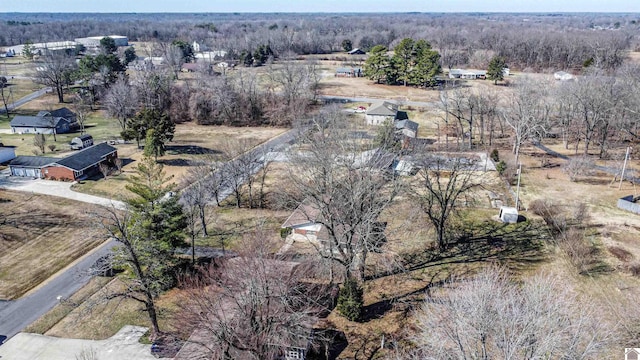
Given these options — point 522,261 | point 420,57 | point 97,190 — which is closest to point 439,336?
point 522,261

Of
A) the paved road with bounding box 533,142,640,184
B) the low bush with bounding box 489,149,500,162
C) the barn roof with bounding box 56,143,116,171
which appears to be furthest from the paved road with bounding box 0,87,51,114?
the paved road with bounding box 533,142,640,184

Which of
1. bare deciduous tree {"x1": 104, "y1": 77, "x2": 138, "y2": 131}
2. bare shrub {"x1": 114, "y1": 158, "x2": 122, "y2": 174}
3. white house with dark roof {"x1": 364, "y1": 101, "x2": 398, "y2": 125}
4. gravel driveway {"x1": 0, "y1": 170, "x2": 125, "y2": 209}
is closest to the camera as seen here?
gravel driveway {"x1": 0, "y1": 170, "x2": 125, "y2": 209}

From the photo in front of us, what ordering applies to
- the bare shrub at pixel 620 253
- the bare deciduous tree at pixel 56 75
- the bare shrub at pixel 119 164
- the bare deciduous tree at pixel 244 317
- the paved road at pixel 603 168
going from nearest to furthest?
the bare deciduous tree at pixel 244 317 < the bare shrub at pixel 620 253 < the paved road at pixel 603 168 < the bare shrub at pixel 119 164 < the bare deciduous tree at pixel 56 75

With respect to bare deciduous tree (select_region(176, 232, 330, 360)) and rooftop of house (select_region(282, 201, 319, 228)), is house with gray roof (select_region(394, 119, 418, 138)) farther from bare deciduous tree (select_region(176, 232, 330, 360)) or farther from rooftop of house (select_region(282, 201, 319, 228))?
bare deciduous tree (select_region(176, 232, 330, 360))

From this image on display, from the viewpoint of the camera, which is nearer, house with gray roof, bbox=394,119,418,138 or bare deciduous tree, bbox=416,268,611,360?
bare deciduous tree, bbox=416,268,611,360

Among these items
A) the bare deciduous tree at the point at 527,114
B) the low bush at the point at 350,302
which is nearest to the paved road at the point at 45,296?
the low bush at the point at 350,302

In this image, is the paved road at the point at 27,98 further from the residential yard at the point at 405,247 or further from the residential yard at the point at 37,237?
the residential yard at the point at 37,237
